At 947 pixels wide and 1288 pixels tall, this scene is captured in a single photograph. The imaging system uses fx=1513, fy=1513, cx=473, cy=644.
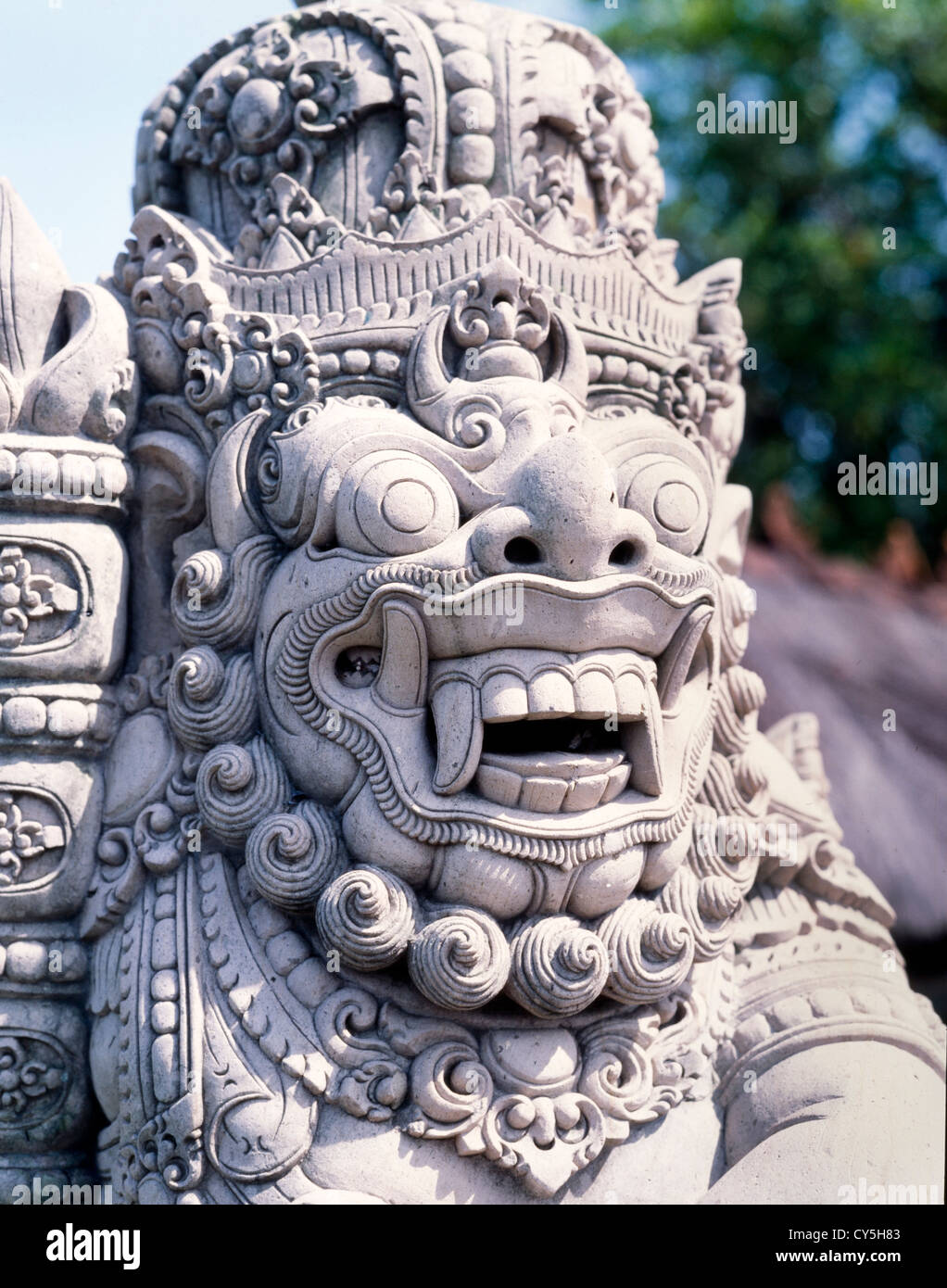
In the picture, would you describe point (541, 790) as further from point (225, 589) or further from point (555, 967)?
point (225, 589)

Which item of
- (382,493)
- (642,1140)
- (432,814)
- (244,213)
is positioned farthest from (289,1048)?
(244,213)

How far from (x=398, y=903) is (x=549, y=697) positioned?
0.55 meters

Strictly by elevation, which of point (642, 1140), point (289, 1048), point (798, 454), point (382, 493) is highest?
point (798, 454)

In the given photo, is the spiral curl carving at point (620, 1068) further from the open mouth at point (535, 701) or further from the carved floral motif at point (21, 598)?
the carved floral motif at point (21, 598)

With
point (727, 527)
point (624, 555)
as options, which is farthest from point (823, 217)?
point (624, 555)

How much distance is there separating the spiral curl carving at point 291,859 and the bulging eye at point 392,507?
63 cm

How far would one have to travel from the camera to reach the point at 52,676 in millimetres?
3531

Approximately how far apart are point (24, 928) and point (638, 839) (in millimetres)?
1439

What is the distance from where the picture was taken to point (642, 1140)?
3438 millimetres

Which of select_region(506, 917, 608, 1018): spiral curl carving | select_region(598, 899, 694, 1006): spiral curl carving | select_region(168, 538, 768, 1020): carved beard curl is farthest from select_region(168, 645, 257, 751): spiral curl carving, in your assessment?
select_region(598, 899, 694, 1006): spiral curl carving

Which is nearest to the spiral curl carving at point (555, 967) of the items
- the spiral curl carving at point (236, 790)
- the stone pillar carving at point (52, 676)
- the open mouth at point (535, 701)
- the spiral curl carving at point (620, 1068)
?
the spiral curl carving at point (620, 1068)

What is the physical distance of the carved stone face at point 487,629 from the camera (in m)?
3.27

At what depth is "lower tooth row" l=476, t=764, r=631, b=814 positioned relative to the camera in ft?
10.7

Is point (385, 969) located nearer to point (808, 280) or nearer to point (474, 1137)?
point (474, 1137)
